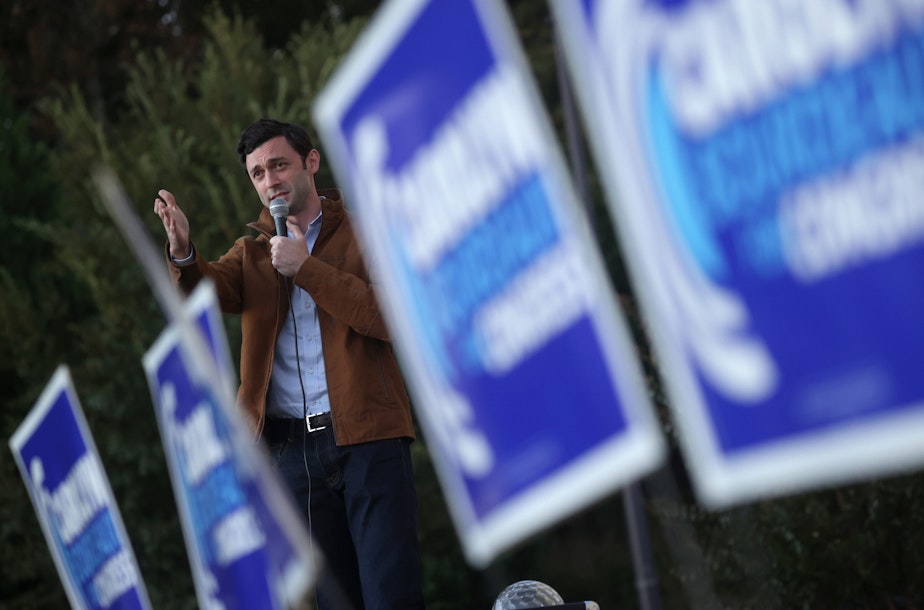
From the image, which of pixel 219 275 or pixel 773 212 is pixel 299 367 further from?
pixel 773 212

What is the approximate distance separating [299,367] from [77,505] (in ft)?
1.93

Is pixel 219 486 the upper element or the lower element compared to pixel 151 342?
lower

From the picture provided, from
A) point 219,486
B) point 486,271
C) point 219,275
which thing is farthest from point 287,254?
point 486,271

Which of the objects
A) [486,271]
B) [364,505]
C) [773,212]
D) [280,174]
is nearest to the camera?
[773,212]

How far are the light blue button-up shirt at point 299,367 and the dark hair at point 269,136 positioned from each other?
1.11 ft

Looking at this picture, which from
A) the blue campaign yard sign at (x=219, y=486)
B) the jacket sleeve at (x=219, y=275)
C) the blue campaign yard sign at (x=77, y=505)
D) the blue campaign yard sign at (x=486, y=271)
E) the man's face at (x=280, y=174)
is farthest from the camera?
the man's face at (x=280, y=174)

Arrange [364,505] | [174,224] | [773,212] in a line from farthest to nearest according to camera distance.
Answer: [364,505] → [174,224] → [773,212]

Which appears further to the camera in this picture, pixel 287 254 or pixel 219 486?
pixel 287 254

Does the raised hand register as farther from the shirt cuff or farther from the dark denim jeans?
the dark denim jeans

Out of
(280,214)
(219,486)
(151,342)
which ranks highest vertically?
(151,342)

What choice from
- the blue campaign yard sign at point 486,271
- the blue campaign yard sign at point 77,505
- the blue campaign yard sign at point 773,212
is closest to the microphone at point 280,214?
the blue campaign yard sign at point 77,505

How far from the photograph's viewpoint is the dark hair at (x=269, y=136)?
11.8 ft

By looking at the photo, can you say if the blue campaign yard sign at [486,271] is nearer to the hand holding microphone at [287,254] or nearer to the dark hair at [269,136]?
the hand holding microphone at [287,254]

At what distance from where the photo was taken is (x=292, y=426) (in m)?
3.54
